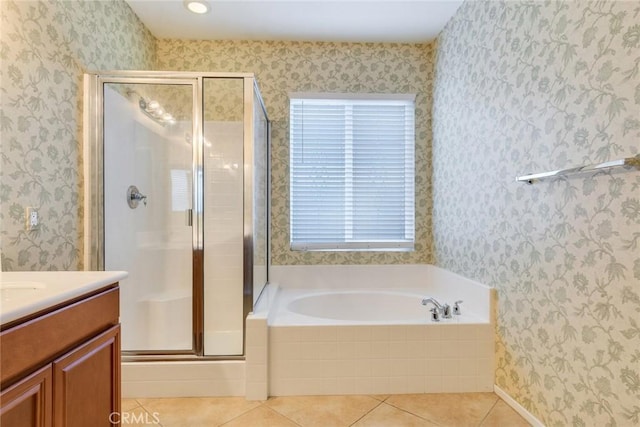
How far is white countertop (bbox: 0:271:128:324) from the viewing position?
29.5 inches

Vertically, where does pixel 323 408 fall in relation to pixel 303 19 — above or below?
below

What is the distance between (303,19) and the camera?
7.71 feet

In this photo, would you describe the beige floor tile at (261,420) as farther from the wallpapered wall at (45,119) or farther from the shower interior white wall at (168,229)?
the wallpapered wall at (45,119)

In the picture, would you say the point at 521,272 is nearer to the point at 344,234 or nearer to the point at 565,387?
the point at 565,387

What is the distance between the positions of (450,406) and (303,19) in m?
2.75

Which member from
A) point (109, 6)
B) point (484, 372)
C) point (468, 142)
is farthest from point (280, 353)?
point (109, 6)

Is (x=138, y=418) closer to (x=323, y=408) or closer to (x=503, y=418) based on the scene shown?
(x=323, y=408)

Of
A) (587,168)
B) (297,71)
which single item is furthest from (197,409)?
(297,71)

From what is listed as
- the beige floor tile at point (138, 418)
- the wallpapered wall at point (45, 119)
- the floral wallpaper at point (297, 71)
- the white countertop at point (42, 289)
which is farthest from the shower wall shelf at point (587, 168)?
the wallpapered wall at point (45, 119)

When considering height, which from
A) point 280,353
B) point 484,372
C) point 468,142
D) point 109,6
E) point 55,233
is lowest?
point 484,372

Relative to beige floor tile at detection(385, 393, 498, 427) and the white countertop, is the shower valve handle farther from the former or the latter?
beige floor tile at detection(385, 393, 498, 427)

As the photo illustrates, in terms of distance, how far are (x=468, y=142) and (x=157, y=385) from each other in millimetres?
2485

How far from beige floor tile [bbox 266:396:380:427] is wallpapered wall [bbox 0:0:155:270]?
4.63 feet

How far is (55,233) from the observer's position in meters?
1.58
